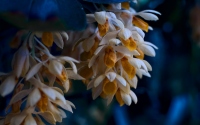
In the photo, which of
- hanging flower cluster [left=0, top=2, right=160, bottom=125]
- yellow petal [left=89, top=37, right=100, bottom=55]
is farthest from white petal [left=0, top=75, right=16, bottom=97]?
yellow petal [left=89, top=37, right=100, bottom=55]

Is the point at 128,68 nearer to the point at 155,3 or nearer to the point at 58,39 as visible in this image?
the point at 58,39

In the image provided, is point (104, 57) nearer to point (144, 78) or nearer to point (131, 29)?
point (131, 29)

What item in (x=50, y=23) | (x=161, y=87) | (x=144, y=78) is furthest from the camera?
(x=161, y=87)

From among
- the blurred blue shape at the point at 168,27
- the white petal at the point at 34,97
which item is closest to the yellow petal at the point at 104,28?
the white petal at the point at 34,97

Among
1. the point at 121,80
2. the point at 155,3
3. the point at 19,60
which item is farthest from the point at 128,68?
the point at 155,3

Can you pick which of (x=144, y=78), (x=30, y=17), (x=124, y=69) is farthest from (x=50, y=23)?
(x=144, y=78)

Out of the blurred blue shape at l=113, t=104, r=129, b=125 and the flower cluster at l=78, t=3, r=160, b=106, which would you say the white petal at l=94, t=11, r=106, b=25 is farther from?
the blurred blue shape at l=113, t=104, r=129, b=125

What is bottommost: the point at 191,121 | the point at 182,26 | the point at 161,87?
the point at 191,121

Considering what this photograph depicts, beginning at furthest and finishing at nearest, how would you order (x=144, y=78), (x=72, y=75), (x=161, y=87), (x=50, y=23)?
(x=161, y=87)
(x=144, y=78)
(x=72, y=75)
(x=50, y=23)
